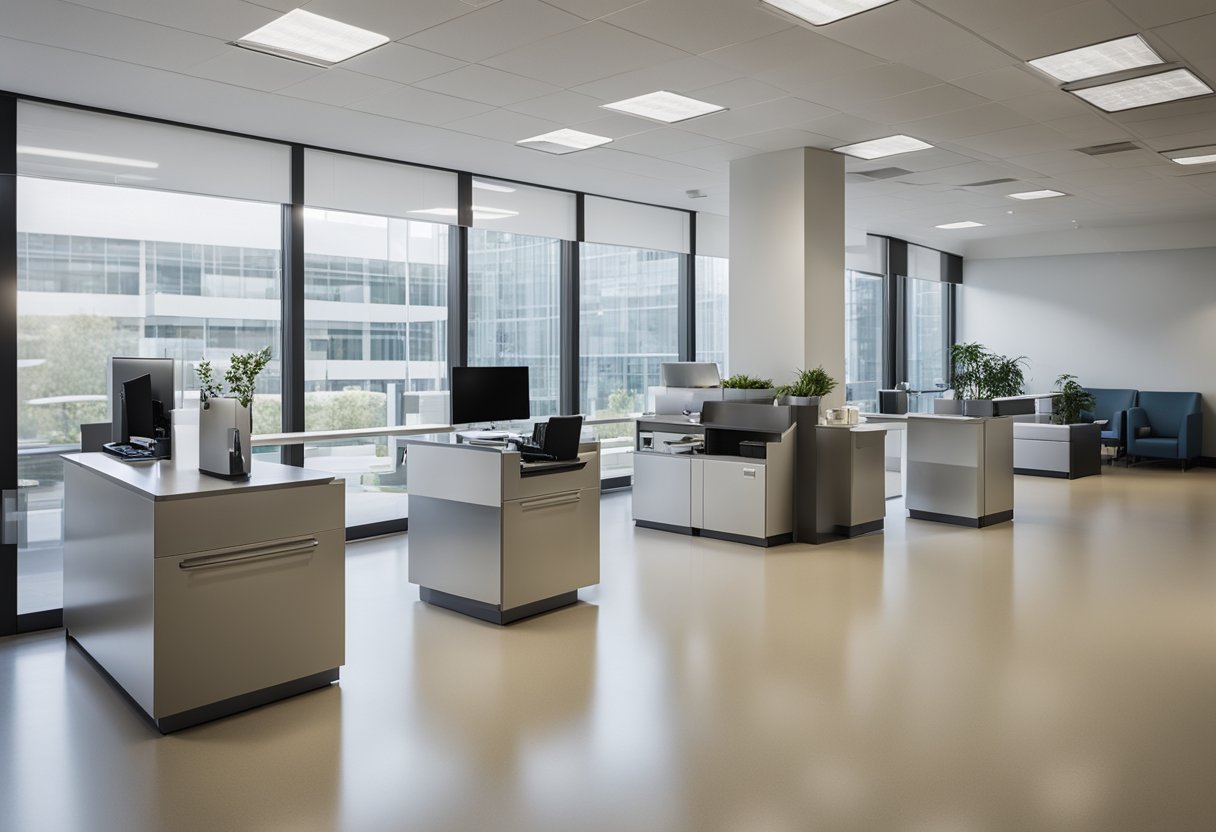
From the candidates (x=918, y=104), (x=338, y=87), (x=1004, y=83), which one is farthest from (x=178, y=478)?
(x=1004, y=83)

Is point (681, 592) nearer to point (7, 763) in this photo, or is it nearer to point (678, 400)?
point (678, 400)

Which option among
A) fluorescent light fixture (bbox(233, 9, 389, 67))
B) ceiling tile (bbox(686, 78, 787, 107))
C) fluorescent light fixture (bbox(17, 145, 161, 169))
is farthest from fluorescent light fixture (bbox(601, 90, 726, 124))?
fluorescent light fixture (bbox(17, 145, 161, 169))

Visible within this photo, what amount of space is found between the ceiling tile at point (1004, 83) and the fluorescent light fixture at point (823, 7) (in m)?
1.47

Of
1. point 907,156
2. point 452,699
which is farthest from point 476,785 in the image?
point 907,156

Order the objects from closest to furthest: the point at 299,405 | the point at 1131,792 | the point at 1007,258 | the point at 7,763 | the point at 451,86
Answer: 1. the point at 1131,792
2. the point at 7,763
3. the point at 451,86
4. the point at 299,405
5. the point at 1007,258

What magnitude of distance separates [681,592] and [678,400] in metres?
2.75

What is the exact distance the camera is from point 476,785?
313 cm

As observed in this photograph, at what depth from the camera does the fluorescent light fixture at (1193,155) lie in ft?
25.7

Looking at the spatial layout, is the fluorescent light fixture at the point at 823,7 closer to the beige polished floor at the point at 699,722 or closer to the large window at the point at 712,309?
the beige polished floor at the point at 699,722

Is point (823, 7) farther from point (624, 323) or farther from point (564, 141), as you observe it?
point (624, 323)

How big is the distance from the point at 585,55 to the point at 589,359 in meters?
4.68

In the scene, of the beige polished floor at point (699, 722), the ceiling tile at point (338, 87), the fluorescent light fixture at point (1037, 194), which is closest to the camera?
the beige polished floor at point (699, 722)

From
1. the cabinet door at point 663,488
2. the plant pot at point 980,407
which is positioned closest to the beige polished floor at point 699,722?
the cabinet door at point 663,488

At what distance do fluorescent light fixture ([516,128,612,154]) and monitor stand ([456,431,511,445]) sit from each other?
260cm
